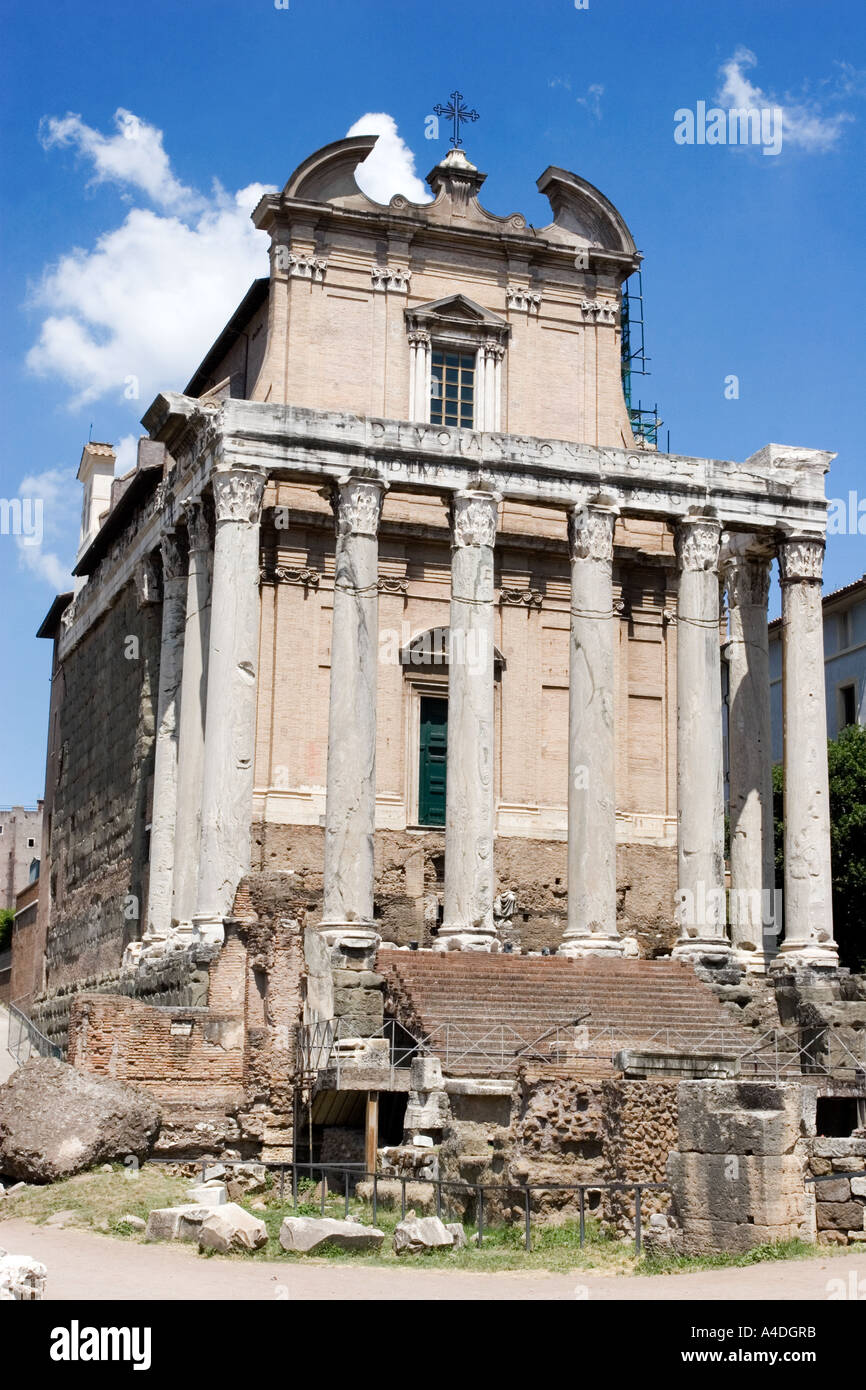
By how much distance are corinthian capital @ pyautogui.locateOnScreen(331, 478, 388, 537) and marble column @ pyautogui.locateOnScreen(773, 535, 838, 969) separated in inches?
320

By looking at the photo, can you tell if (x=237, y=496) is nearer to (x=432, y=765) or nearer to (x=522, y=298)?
(x=432, y=765)

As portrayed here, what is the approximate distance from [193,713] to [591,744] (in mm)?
7307

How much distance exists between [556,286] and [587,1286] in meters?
26.6

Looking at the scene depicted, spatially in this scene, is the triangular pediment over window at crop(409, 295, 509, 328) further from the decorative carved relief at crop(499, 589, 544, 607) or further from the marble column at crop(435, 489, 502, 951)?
the marble column at crop(435, 489, 502, 951)

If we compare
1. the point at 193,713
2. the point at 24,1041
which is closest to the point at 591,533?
the point at 193,713

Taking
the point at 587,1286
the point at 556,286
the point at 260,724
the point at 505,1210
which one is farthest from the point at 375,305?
the point at 587,1286

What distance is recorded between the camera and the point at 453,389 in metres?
37.3

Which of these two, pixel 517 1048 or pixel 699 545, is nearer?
pixel 517 1048

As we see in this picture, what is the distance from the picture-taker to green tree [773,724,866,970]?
42875 mm

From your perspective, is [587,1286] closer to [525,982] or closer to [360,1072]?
[360,1072]

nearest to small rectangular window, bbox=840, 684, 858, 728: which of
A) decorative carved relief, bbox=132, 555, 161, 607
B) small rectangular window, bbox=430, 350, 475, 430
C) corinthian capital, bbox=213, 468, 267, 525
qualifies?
small rectangular window, bbox=430, 350, 475, 430

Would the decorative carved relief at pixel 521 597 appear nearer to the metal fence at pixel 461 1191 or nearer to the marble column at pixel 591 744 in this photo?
the marble column at pixel 591 744

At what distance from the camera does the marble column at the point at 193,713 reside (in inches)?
1278
